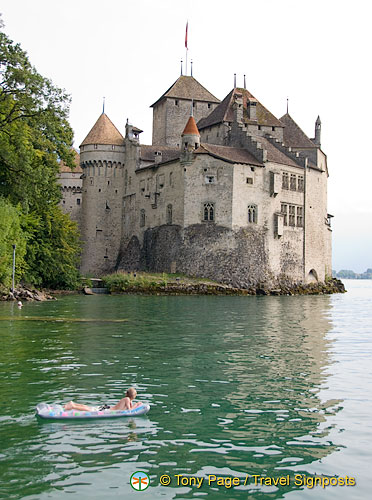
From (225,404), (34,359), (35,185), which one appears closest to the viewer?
(225,404)

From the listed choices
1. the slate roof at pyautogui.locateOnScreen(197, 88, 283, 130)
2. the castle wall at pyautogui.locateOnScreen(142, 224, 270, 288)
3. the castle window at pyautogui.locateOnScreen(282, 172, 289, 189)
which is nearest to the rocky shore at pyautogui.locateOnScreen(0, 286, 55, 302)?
the castle wall at pyautogui.locateOnScreen(142, 224, 270, 288)

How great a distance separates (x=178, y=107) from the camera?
72750mm

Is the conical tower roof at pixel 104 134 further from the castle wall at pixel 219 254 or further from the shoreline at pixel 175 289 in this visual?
the shoreline at pixel 175 289

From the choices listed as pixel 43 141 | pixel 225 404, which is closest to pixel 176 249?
pixel 43 141

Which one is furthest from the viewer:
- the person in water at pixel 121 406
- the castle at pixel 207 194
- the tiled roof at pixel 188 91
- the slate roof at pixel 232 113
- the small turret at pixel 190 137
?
the tiled roof at pixel 188 91

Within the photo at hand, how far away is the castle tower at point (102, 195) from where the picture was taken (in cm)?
6900

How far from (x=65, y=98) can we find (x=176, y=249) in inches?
905

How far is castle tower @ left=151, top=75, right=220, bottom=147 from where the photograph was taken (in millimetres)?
72562

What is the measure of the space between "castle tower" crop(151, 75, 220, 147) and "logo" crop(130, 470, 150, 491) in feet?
215

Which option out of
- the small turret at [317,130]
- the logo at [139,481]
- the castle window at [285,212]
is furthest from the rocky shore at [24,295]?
the small turret at [317,130]

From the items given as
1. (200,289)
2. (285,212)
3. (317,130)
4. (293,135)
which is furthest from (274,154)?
(200,289)

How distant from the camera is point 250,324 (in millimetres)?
27953

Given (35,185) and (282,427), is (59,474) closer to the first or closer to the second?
(282,427)

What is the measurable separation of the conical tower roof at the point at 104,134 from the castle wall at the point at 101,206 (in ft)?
2.04
